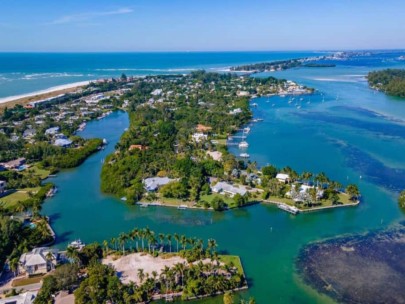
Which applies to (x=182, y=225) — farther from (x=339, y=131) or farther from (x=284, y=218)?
(x=339, y=131)

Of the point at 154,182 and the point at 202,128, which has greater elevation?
the point at 202,128

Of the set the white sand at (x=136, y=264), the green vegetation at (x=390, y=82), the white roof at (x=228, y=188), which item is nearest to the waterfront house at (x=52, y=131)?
the white roof at (x=228, y=188)

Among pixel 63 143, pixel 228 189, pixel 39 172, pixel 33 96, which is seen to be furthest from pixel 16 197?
pixel 33 96

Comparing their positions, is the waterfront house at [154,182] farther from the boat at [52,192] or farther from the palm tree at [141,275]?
the palm tree at [141,275]

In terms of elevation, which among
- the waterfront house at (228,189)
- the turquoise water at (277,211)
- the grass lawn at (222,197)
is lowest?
the turquoise water at (277,211)

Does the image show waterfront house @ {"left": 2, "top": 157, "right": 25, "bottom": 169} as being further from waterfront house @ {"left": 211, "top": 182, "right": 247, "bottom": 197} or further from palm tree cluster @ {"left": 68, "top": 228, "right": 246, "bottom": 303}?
waterfront house @ {"left": 211, "top": 182, "right": 247, "bottom": 197}

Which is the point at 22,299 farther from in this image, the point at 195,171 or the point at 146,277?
the point at 195,171
